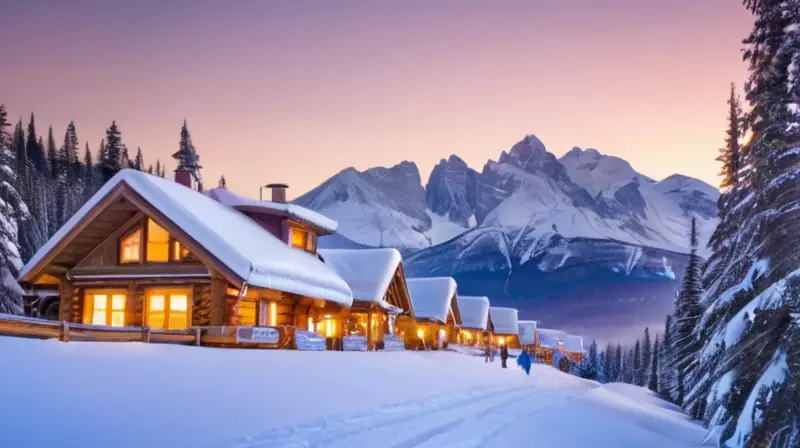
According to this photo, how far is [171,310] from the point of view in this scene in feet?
87.6

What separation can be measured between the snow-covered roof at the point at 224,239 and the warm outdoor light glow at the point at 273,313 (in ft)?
7.27

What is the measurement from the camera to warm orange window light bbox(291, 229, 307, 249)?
111ft

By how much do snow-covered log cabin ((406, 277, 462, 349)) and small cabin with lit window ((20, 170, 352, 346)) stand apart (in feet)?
98.4

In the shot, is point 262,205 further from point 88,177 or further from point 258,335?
point 88,177

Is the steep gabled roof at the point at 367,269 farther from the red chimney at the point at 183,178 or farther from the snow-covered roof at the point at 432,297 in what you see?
the snow-covered roof at the point at 432,297

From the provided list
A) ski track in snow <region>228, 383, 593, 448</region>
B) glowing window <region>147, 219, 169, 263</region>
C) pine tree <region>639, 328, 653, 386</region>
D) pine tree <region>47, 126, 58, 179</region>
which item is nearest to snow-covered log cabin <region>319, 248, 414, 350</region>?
glowing window <region>147, 219, 169, 263</region>

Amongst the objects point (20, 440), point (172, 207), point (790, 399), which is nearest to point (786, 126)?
point (790, 399)

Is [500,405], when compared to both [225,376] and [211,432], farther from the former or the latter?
[211,432]

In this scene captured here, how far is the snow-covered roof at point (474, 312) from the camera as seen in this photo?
78.1 m

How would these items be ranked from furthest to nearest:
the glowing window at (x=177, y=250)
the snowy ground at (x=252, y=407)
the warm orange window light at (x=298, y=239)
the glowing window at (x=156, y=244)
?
the warm orange window light at (x=298, y=239)
the glowing window at (x=156, y=244)
the glowing window at (x=177, y=250)
the snowy ground at (x=252, y=407)

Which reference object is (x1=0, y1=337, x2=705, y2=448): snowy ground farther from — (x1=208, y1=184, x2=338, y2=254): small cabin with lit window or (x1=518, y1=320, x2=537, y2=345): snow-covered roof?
(x1=518, y1=320, x2=537, y2=345): snow-covered roof

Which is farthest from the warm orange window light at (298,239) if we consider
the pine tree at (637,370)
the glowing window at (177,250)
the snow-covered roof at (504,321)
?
the pine tree at (637,370)

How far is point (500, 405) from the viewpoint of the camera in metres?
21.2

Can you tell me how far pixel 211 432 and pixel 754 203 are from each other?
42.4 feet
